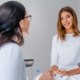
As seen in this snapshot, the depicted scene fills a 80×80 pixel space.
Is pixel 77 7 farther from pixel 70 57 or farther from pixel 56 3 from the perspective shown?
pixel 70 57

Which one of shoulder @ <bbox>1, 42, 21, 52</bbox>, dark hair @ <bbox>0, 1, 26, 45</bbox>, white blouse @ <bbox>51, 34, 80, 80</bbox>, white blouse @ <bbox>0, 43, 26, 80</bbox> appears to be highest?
dark hair @ <bbox>0, 1, 26, 45</bbox>

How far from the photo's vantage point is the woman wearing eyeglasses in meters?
0.72

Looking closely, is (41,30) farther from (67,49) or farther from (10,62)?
(10,62)

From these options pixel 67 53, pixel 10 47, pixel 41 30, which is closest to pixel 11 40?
pixel 10 47

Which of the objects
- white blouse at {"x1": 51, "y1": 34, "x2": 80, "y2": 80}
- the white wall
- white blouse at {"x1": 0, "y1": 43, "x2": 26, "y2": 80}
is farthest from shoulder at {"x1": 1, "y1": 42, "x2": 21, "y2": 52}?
the white wall

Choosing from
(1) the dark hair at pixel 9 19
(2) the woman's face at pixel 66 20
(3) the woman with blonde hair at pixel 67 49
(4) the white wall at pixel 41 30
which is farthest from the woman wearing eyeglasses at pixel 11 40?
(4) the white wall at pixel 41 30

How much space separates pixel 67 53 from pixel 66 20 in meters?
0.33

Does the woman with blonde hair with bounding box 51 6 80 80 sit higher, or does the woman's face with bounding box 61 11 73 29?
the woman's face with bounding box 61 11 73 29

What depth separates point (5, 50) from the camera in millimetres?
734

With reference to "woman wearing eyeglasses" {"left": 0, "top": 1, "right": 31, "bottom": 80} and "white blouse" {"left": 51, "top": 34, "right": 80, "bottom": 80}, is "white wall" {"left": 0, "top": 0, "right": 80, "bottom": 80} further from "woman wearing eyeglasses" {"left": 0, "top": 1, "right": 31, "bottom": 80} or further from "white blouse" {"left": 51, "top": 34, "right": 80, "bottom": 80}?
"woman wearing eyeglasses" {"left": 0, "top": 1, "right": 31, "bottom": 80}

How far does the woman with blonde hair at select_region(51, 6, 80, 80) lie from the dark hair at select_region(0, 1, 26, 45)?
29.9 inches

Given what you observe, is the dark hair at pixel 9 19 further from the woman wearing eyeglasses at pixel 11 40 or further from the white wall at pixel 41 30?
the white wall at pixel 41 30

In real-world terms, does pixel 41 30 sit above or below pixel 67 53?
above

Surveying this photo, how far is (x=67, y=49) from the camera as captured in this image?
1552mm
